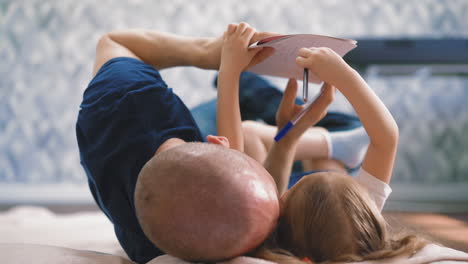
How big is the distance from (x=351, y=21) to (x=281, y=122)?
102 cm

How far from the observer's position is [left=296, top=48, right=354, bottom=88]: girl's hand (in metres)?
0.72

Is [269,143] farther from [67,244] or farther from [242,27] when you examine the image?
[67,244]

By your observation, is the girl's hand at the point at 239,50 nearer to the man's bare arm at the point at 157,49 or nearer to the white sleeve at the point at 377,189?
the man's bare arm at the point at 157,49

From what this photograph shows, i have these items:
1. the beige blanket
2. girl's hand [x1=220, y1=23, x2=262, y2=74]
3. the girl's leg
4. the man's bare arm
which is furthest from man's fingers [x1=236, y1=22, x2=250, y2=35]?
the beige blanket

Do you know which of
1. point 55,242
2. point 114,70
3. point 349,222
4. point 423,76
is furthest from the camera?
point 423,76

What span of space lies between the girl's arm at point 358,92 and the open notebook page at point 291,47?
0.07 feet

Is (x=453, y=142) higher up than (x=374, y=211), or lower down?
lower down

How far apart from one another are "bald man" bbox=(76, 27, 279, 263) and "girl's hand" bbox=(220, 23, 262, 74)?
1.2 inches

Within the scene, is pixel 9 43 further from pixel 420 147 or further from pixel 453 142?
pixel 453 142

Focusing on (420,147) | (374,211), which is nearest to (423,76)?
(420,147)

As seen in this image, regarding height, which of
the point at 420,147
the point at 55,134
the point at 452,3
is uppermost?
the point at 452,3

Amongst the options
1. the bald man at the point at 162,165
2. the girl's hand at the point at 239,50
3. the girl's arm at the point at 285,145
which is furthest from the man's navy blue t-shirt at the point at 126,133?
the girl's arm at the point at 285,145

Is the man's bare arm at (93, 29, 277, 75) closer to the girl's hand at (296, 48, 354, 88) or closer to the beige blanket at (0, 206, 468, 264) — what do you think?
the girl's hand at (296, 48, 354, 88)

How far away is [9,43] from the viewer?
1852 mm
